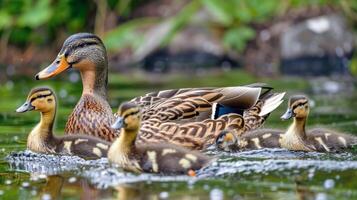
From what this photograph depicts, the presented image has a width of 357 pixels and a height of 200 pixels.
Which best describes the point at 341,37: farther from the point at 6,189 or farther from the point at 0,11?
the point at 6,189

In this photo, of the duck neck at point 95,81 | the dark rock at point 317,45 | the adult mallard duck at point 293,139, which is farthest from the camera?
the dark rock at point 317,45

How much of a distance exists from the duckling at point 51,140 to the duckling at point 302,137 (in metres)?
1.35

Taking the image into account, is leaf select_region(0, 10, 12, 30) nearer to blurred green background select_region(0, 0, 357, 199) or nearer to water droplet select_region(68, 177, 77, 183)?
blurred green background select_region(0, 0, 357, 199)

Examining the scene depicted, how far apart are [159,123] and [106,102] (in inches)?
24.5

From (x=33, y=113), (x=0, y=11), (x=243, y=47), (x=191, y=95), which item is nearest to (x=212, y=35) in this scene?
(x=243, y=47)

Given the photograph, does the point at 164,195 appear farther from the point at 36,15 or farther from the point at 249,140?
the point at 36,15

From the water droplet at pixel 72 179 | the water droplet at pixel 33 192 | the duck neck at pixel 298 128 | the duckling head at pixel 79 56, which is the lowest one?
the water droplet at pixel 33 192

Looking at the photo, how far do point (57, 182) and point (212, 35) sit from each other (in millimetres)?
11065

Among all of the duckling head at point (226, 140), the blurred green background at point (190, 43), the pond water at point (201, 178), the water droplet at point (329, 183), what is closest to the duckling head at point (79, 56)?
the pond water at point (201, 178)

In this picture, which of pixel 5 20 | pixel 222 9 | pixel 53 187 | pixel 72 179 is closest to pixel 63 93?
pixel 222 9

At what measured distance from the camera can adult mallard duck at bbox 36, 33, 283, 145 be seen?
8.36m

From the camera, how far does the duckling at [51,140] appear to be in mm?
7637

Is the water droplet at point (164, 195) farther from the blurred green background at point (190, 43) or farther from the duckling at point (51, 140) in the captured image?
the blurred green background at point (190, 43)

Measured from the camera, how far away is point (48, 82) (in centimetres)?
1574
